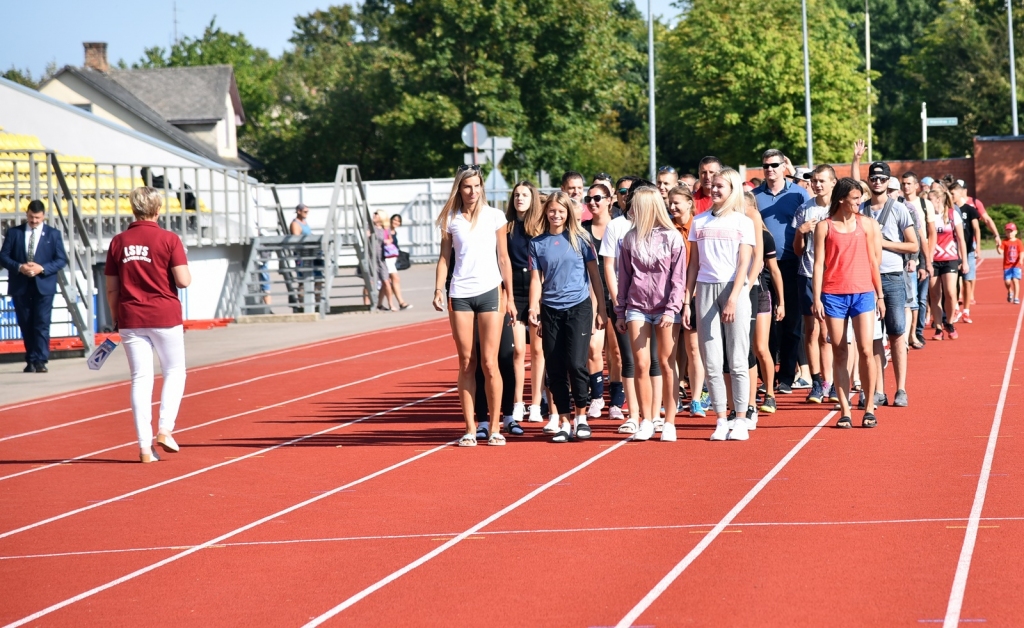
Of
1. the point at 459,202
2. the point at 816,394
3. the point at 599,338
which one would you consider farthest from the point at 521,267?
the point at 816,394

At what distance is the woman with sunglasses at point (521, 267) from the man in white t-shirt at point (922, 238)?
4.62 m

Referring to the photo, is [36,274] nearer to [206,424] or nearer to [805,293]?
[206,424]

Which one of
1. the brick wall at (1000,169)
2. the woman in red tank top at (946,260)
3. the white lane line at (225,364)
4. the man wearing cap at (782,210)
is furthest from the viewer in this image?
the brick wall at (1000,169)

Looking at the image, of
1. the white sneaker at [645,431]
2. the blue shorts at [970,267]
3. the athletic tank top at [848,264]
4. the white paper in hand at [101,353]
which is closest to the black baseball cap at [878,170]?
the athletic tank top at [848,264]

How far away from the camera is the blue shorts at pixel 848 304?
10812mm

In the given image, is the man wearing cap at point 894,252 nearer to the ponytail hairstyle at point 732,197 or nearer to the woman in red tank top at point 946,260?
the ponytail hairstyle at point 732,197

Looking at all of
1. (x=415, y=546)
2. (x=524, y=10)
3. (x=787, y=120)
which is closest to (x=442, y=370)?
(x=415, y=546)

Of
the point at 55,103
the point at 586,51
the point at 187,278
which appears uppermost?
the point at 586,51

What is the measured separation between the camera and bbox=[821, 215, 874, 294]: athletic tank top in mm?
10789

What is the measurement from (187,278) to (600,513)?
3.93m

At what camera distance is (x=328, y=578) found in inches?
261

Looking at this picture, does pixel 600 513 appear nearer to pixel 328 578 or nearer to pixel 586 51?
pixel 328 578

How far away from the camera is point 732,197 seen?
10219 millimetres

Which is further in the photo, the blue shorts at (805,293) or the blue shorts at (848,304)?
the blue shorts at (805,293)
